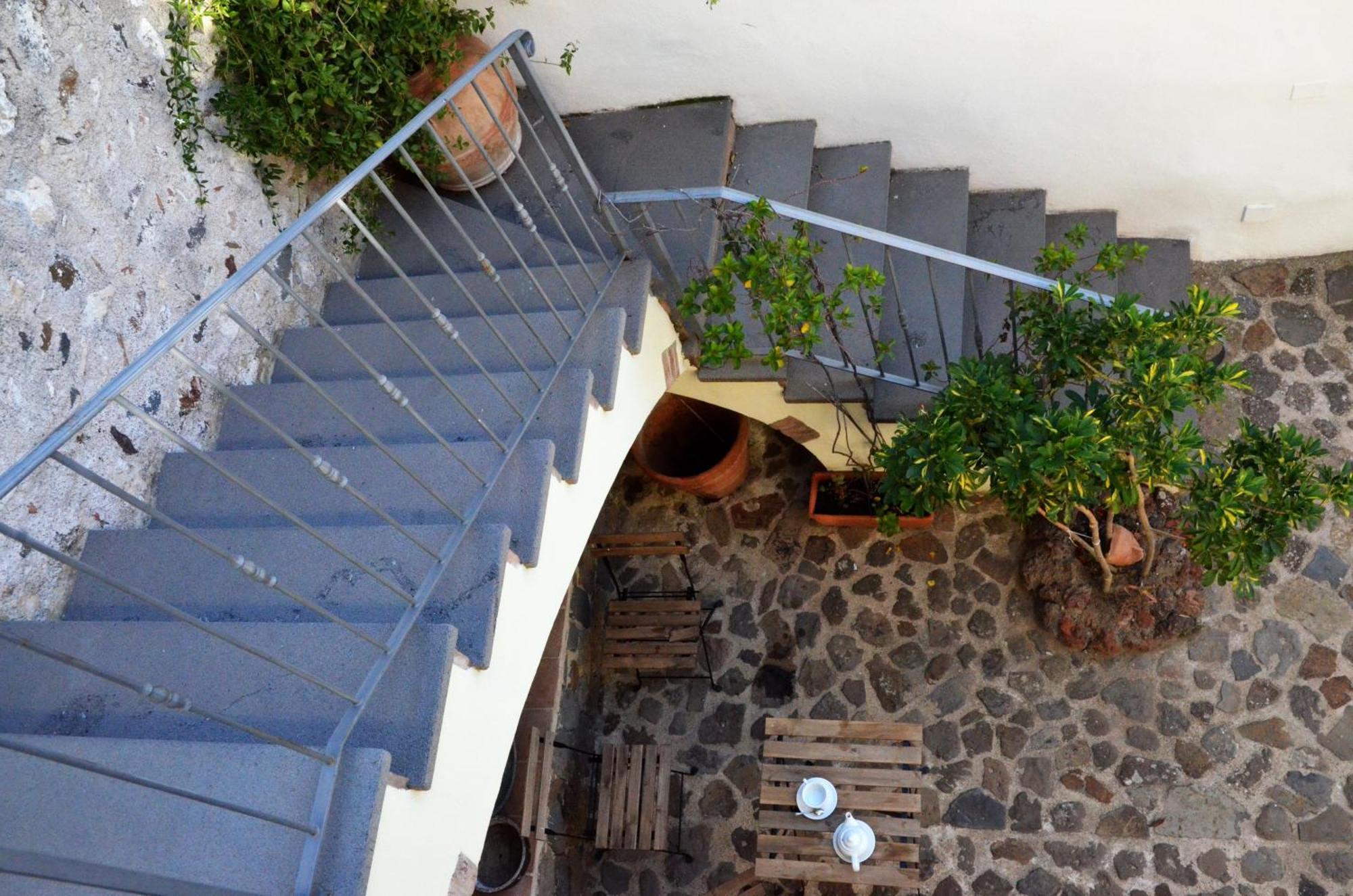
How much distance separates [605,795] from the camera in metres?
4.21

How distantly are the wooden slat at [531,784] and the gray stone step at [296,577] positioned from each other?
1615 millimetres

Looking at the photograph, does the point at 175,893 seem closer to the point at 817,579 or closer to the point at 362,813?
the point at 362,813

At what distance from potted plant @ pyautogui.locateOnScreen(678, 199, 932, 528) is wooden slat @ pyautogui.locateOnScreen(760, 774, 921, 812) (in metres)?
0.99

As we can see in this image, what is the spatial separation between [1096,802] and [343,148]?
3548 mm

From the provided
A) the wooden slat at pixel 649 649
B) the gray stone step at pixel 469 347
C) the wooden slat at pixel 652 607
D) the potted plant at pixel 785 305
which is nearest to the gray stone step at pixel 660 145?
the potted plant at pixel 785 305

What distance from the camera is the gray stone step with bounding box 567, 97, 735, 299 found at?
410 cm

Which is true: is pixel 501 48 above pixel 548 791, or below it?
above

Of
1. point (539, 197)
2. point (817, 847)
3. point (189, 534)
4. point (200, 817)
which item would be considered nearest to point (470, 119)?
point (539, 197)

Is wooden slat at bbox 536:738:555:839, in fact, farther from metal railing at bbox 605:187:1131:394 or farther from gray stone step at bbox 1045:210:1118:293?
gray stone step at bbox 1045:210:1118:293

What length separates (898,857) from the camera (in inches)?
142

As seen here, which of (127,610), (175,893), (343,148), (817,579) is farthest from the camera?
(817,579)

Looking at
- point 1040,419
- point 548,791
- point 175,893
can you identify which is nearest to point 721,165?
point 1040,419

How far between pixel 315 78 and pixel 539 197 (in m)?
0.86

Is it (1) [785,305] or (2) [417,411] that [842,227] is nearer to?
(1) [785,305]
